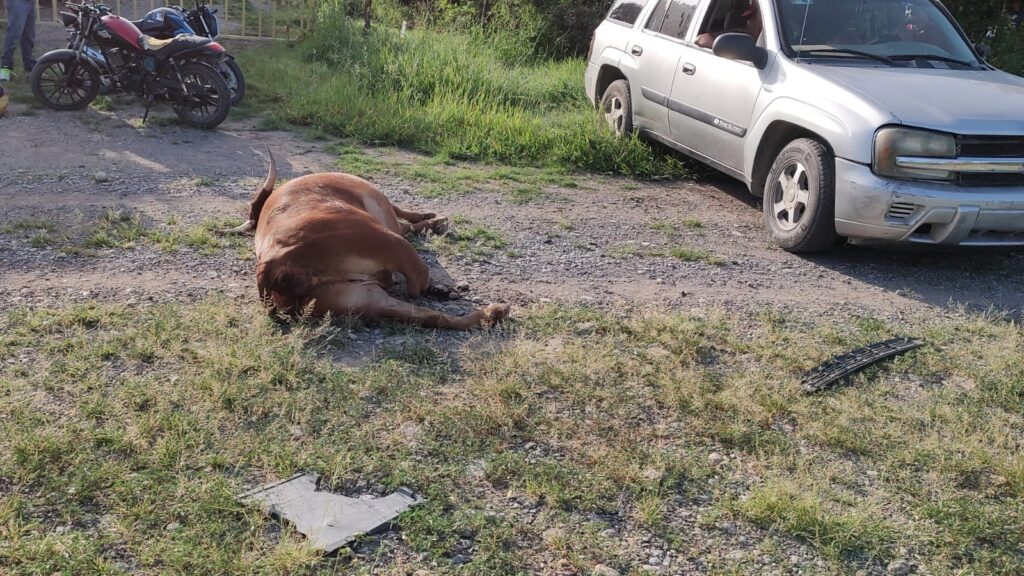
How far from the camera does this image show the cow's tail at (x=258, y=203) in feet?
18.6

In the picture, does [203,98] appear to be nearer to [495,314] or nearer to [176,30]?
[176,30]

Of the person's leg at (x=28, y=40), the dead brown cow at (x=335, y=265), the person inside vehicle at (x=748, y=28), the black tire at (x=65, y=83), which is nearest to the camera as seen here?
the dead brown cow at (x=335, y=265)

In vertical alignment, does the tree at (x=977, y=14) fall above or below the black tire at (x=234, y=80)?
above

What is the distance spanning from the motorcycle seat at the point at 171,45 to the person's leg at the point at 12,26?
7.56ft

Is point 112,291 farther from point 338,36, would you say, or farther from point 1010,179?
point 338,36

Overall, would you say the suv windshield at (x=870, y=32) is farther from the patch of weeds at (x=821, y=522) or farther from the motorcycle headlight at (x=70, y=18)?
the motorcycle headlight at (x=70, y=18)

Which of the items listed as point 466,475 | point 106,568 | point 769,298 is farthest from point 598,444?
point 769,298

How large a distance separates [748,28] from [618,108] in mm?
1782

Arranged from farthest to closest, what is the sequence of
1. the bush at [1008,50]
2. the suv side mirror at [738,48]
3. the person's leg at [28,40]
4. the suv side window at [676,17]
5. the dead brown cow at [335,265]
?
the bush at [1008,50] < the person's leg at [28,40] < the suv side window at [676,17] < the suv side mirror at [738,48] < the dead brown cow at [335,265]

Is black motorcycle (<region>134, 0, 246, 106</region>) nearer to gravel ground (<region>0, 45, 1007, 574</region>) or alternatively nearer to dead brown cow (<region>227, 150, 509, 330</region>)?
gravel ground (<region>0, 45, 1007, 574</region>)

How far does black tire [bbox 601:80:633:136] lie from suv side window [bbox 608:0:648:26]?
0.62 m

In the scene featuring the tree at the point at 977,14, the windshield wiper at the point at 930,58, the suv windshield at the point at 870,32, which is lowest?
the windshield wiper at the point at 930,58

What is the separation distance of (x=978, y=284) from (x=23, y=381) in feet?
18.8

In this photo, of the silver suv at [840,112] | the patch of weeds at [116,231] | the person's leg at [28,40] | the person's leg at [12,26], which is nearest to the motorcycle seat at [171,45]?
the person's leg at [12,26]
